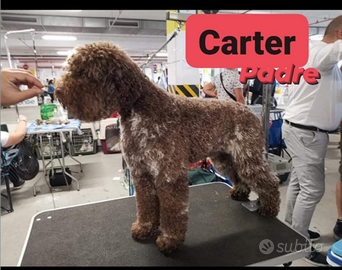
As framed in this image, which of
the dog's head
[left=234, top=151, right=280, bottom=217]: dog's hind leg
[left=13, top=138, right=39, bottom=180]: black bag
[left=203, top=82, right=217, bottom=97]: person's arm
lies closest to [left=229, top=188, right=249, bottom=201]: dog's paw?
[left=234, top=151, right=280, bottom=217]: dog's hind leg

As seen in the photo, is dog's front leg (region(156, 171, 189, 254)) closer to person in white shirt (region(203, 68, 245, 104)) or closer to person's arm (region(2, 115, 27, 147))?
person's arm (region(2, 115, 27, 147))

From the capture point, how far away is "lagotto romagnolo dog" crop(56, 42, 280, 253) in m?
0.71

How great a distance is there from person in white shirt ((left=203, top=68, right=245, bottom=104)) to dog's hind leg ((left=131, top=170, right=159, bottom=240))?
0.58m

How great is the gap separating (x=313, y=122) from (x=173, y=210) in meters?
0.86

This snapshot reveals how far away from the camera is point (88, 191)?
250 cm

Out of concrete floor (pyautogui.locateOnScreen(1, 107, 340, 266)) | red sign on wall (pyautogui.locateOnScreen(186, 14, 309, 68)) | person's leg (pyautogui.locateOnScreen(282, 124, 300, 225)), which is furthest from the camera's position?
person's leg (pyautogui.locateOnScreen(282, 124, 300, 225))

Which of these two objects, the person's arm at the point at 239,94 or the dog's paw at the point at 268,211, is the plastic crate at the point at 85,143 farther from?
the dog's paw at the point at 268,211

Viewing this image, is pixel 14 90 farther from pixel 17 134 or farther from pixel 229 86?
pixel 229 86

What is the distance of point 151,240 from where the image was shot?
3.10 feet

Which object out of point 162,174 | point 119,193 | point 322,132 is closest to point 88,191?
point 119,193

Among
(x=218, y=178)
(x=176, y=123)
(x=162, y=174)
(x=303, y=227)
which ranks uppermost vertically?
(x=176, y=123)

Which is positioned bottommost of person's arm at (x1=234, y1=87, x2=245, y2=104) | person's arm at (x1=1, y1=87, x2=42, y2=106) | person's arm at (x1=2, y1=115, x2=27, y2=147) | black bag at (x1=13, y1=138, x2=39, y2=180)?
black bag at (x1=13, y1=138, x2=39, y2=180)

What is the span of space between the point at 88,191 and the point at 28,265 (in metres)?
1.75

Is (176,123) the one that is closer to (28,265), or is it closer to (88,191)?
(28,265)
